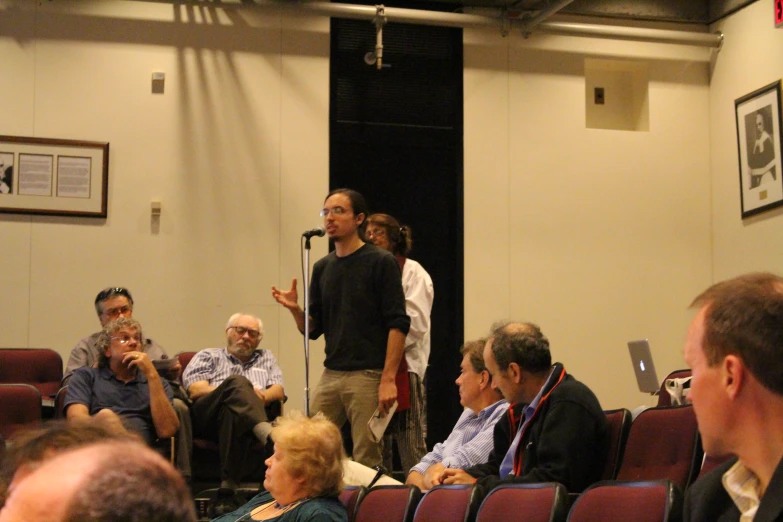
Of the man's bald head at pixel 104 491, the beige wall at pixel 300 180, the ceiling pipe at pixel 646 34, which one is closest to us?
the man's bald head at pixel 104 491

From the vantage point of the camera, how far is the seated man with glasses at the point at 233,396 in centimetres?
484

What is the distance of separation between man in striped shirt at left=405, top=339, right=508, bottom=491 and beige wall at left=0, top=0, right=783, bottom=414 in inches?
117

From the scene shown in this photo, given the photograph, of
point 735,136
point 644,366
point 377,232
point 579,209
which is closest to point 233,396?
point 377,232

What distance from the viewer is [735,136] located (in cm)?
750

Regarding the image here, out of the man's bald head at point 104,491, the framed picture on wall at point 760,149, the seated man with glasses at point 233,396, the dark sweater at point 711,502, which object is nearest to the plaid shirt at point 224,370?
the seated man with glasses at point 233,396

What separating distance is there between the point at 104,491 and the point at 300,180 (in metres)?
6.48

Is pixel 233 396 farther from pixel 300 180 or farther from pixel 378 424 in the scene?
pixel 300 180

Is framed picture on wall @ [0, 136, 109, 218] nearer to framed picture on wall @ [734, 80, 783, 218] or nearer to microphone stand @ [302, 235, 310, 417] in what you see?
microphone stand @ [302, 235, 310, 417]

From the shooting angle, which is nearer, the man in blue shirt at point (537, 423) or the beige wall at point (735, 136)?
the man in blue shirt at point (537, 423)

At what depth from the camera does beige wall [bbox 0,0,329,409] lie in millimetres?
6664

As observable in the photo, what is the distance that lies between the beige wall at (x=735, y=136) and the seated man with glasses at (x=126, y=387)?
4371 mm

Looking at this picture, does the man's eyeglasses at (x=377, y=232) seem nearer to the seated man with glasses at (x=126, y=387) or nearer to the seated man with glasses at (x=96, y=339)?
the seated man with glasses at (x=96, y=339)

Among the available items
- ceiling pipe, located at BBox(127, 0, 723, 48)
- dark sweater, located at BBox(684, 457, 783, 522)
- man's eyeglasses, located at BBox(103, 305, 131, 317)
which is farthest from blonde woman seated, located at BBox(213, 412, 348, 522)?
ceiling pipe, located at BBox(127, 0, 723, 48)

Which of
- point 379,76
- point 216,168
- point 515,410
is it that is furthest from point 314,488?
point 379,76
